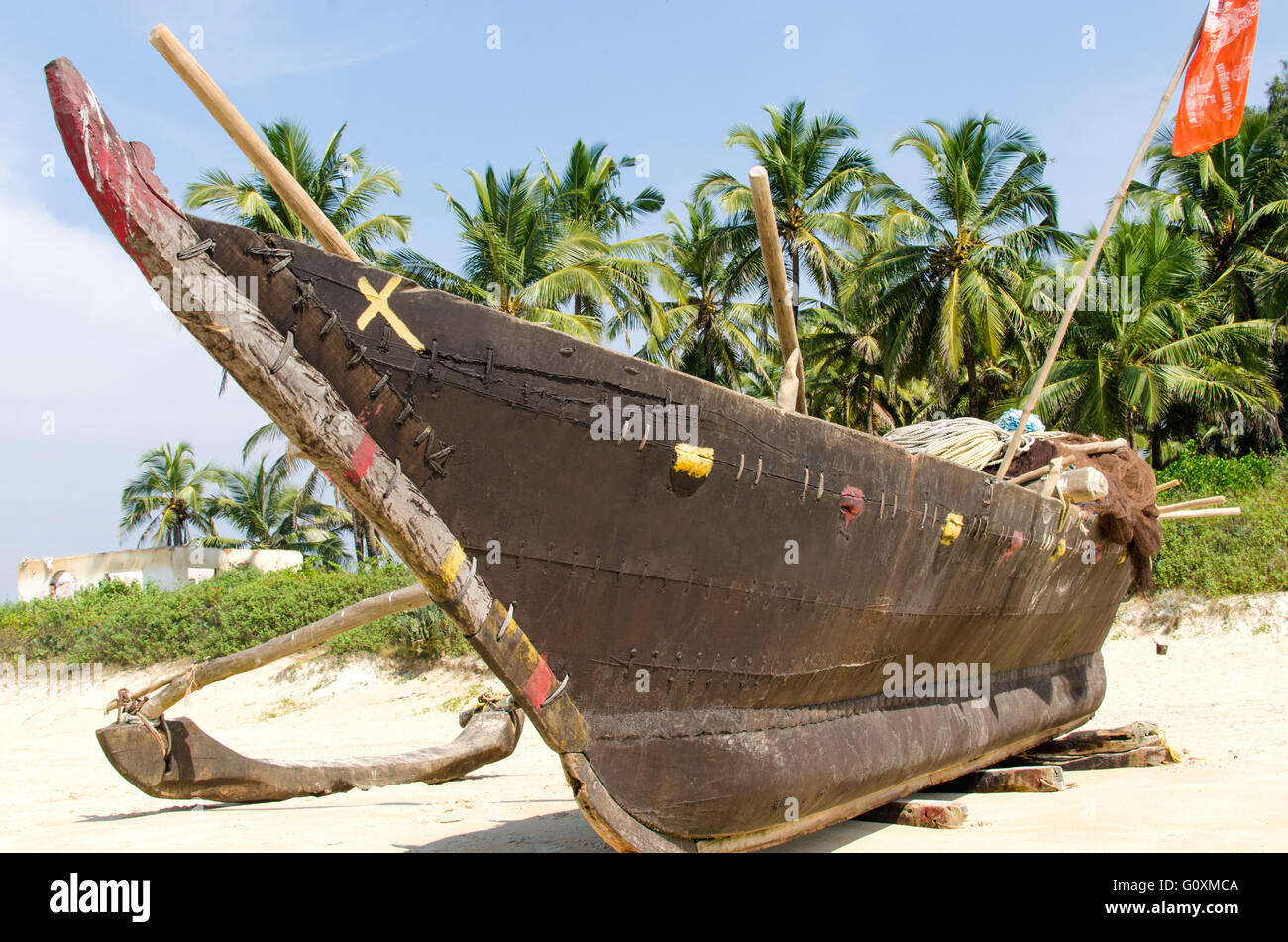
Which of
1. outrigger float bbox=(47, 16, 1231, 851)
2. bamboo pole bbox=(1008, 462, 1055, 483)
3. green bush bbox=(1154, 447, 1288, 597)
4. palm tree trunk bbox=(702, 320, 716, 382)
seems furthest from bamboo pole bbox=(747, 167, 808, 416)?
palm tree trunk bbox=(702, 320, 716, 382)

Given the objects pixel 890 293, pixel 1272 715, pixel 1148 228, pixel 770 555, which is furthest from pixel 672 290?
pixel 770 555

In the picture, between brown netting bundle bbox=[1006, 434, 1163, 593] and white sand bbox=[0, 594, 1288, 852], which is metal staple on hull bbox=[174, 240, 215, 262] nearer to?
white sand bbox=[0, 594, 1288, 852]

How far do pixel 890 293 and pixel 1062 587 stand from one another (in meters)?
14.7

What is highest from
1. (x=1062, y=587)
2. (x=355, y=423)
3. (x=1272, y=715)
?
(x=355, y=423)

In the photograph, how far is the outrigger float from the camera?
258 centimetres

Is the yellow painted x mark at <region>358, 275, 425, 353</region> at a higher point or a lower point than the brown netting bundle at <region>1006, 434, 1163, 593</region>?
higher

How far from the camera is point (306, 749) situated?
11.5 m

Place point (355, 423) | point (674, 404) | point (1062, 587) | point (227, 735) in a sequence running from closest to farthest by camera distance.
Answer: point (355, 423), point (674, 404), point (1062, 587), point (227, 735)

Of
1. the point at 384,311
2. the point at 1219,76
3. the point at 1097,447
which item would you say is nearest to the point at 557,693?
the point at 384,311

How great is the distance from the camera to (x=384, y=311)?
276cm

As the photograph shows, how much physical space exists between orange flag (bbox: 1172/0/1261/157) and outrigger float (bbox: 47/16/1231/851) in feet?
9.78

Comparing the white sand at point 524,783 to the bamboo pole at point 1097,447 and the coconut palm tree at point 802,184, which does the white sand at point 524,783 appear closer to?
the bamboo pole at point 1097,447

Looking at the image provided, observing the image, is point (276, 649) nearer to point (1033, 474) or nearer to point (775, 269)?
point (775, 269)

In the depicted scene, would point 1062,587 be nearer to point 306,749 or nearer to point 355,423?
point 355,423
